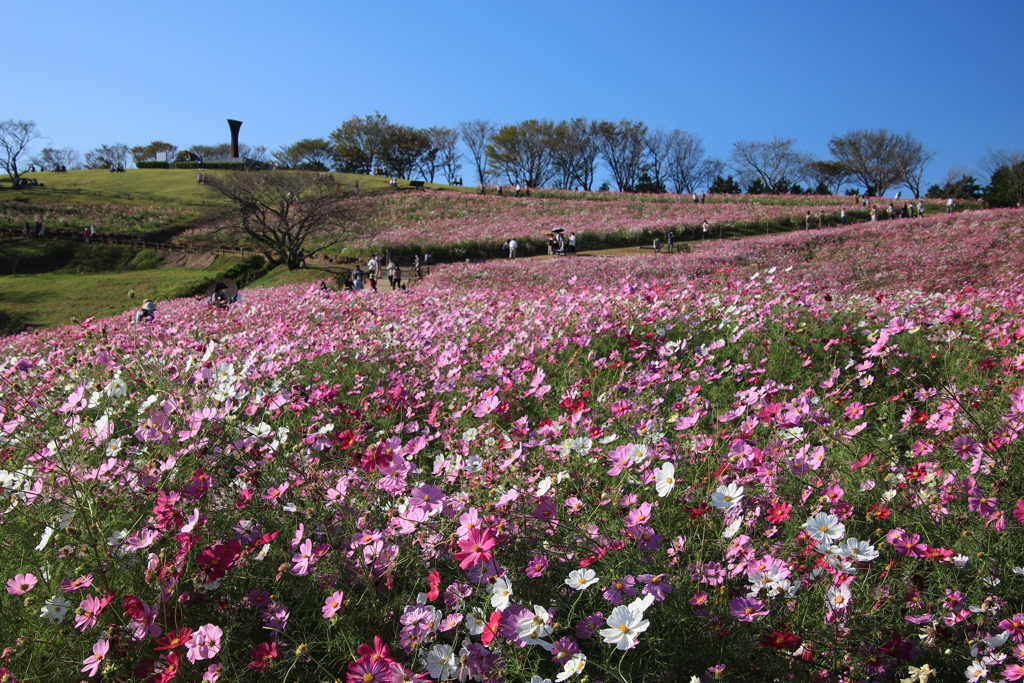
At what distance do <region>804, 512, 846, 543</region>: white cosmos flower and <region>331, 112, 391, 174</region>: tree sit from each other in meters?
76.5

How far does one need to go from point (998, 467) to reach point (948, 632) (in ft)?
2.84

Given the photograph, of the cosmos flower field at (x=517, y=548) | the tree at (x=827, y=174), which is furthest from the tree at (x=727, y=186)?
the cosmos flower field at (x=517, y=548)

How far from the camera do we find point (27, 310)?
1941 centimetres

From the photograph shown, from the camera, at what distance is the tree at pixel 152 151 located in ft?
266

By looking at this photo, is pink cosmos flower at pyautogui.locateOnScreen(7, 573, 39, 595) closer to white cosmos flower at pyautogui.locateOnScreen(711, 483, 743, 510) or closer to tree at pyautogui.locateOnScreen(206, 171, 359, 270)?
white cosmos flower at pyautogui.locateOnScreen(711, 483, 743, 510)

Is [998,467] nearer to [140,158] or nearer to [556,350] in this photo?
[556,350]

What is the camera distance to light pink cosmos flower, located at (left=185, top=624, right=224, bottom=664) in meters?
1.51

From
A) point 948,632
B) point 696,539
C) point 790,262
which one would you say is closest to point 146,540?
point 696,539

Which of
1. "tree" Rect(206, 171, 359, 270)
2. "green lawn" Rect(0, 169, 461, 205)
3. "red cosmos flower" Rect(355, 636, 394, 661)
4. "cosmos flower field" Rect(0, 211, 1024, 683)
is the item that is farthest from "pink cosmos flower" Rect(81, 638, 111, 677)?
"green lawn" Rect(0, 169, 461, 205)

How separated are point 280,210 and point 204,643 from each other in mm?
26631

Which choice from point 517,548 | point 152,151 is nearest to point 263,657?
point 517,548

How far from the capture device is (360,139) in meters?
72.6

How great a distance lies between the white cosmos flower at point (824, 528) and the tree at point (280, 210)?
2616 cm

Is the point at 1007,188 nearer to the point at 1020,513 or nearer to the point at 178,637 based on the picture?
the point at 1020,513
